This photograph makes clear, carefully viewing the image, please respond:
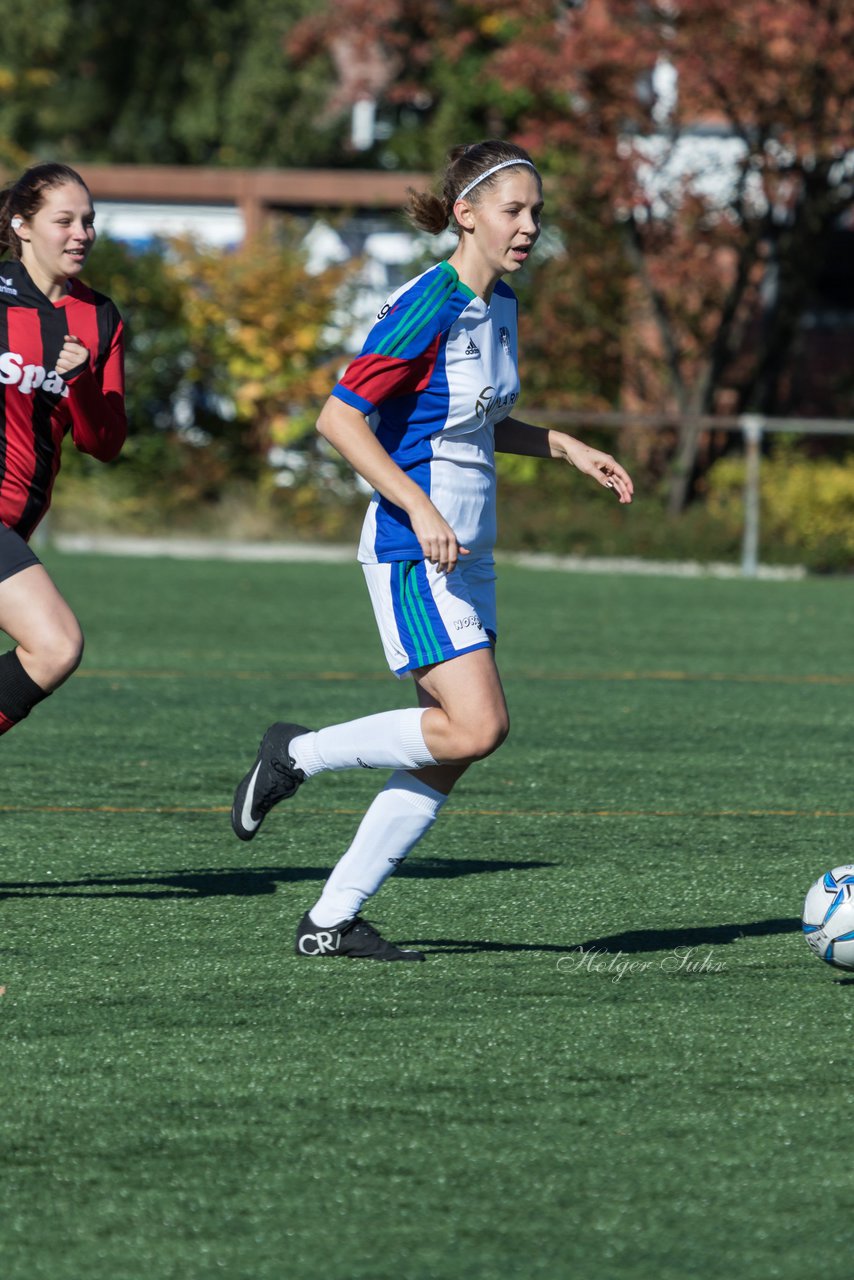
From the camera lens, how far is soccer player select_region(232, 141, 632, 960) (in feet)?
15.2

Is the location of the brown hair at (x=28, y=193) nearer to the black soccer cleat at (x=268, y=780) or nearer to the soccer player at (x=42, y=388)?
the soccer player at (x=42, y=388)

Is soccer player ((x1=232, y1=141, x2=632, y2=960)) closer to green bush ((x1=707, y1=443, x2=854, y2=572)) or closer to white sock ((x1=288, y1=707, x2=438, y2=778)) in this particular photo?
white sock ((x1=288, y1=707, x2=438, y2=778))

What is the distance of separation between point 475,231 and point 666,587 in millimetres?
12503

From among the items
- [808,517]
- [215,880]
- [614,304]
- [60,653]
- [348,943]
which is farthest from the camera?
[614,304]

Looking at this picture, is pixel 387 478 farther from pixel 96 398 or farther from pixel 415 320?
pixel 96 398

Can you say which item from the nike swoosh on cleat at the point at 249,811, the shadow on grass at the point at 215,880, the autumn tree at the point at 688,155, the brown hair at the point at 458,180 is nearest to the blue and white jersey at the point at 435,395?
the brown hair at the point at 458,180

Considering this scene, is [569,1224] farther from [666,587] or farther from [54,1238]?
[666,587]

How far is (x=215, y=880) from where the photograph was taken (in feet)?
19.8

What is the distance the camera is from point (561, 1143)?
11.7 ft

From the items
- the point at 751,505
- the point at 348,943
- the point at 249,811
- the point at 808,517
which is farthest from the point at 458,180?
the point at 808,517

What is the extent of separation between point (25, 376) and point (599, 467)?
158cm

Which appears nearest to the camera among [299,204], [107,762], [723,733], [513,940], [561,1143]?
[561,1143]

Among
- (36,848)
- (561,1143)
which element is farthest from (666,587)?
(561,1143)

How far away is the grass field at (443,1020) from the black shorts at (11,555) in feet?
3.15
